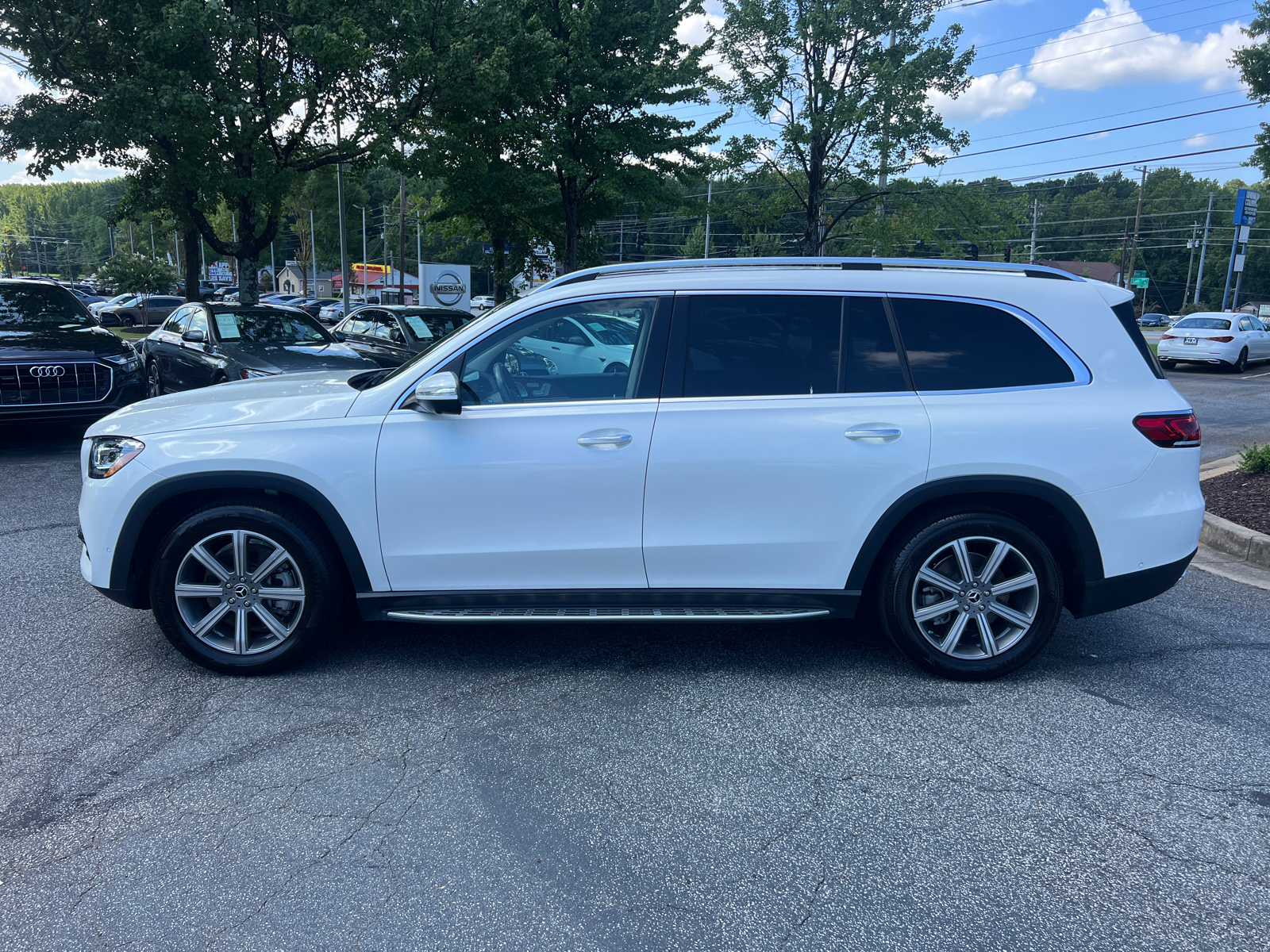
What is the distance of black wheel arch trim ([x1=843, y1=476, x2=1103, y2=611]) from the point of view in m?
3.92

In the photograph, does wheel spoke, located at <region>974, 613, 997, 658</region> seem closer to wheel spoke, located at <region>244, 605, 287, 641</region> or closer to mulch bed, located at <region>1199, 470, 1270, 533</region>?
wheel spoke, located at <region>244, 605, 287, 641</region>

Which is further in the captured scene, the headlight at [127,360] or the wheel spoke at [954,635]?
the headlight at [127,360]

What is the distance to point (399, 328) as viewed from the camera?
14094 millimetres

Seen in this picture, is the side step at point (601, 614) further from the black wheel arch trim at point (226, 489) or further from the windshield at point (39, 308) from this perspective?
the windshield at point (39, 308)

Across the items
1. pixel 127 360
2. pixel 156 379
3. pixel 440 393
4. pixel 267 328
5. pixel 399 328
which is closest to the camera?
pixel 440 393

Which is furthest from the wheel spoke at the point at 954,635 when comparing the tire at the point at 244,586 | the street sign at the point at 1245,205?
the street sign at the point at 1245,205

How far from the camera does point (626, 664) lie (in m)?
4.28

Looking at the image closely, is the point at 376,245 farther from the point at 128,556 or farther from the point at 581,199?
the point at 128,556

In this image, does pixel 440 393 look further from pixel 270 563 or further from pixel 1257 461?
pixel 1257 461

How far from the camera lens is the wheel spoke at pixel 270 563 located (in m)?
4.00

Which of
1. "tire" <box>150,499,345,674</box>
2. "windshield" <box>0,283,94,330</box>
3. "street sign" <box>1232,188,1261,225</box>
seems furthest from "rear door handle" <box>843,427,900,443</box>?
"street sign" <box>1232,188,1261,225</box>

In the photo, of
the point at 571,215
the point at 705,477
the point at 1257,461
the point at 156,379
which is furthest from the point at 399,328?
the point at 1257,461

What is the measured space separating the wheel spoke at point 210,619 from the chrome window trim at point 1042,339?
3290mm

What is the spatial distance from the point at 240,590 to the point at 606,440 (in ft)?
5.94
